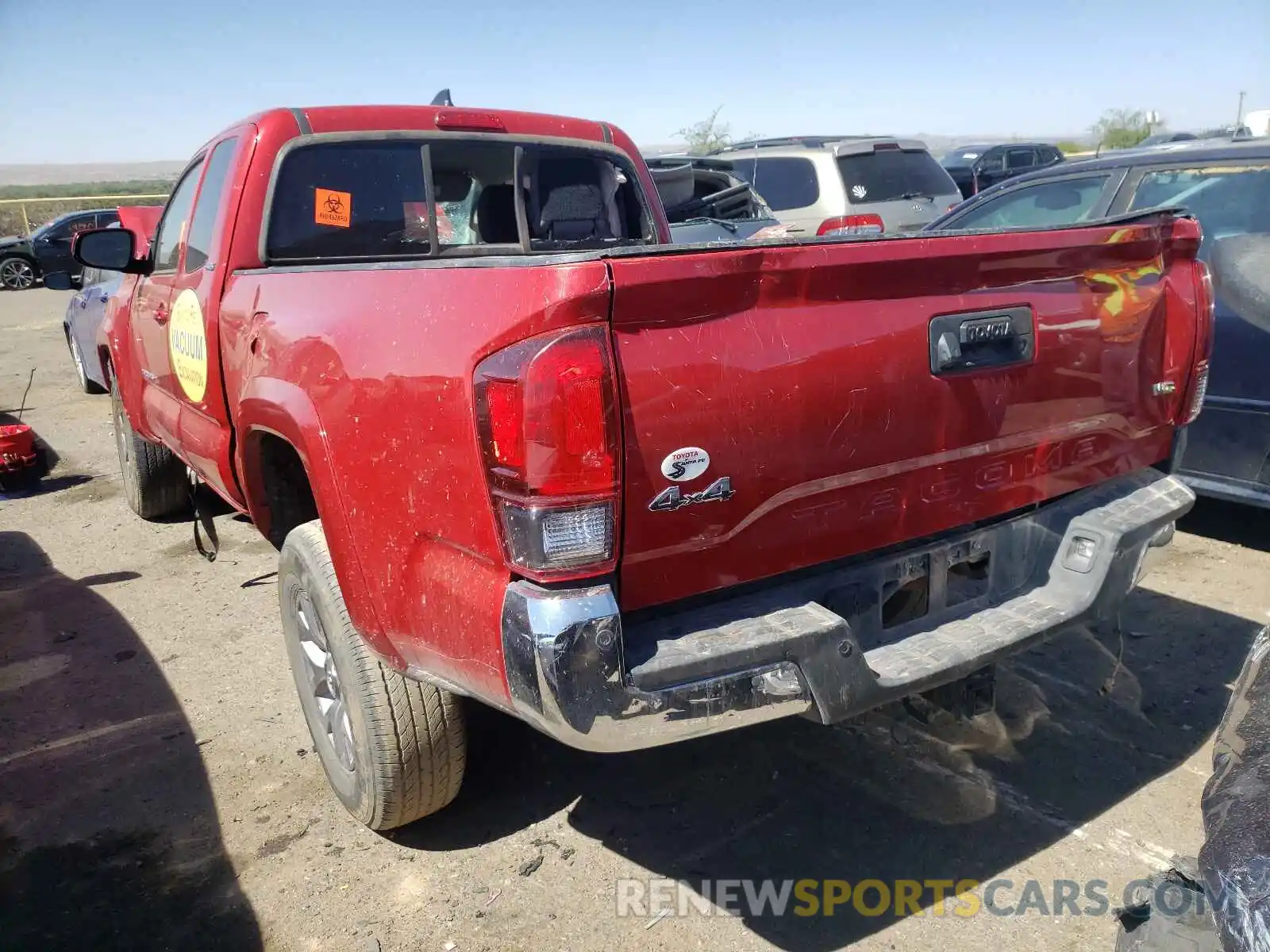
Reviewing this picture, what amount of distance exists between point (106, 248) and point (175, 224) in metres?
0.30

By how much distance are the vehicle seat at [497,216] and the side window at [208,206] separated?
953 millimetres

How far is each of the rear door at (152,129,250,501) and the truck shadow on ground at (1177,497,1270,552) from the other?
4493mm

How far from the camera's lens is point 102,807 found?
295 cm

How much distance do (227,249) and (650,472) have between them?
2.12m

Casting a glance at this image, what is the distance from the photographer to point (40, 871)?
2664 mm

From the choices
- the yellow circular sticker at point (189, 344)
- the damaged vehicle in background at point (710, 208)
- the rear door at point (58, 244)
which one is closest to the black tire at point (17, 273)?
the rear door at point (58, 244)

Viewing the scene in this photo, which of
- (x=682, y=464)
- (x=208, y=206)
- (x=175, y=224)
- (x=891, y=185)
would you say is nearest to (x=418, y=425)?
(x=682, y=464)

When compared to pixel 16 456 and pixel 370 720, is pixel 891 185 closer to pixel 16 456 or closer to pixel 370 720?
pixel 16 456

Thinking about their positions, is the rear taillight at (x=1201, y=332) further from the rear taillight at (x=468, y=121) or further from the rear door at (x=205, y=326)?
the rear door at (x=205, y=326)

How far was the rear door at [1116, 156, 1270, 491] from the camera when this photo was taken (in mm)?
4184

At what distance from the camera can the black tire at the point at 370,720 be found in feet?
8.17

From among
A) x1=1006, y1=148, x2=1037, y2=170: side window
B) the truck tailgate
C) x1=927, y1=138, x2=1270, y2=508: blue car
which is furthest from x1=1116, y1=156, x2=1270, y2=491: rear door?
x1=1006, y1=148, x2=1037, y2=170: side window

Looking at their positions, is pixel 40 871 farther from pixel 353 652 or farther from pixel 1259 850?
pixel 1259 850

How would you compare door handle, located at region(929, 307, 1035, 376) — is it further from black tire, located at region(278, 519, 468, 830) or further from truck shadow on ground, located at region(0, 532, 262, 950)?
truck shadow on ground, located at region(0, 532, 262, 950)
